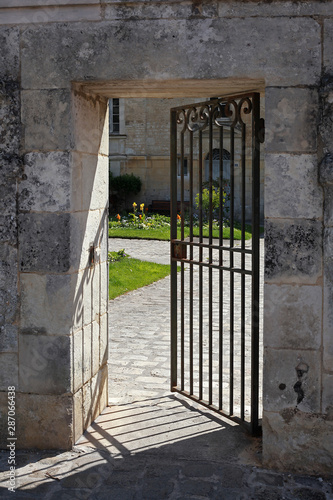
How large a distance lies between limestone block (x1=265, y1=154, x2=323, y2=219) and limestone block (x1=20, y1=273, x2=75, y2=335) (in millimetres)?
1399

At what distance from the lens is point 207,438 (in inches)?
156

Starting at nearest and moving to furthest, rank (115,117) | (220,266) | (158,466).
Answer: (158,466) → (220,266) → (115,117)

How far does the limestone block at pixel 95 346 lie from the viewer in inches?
165

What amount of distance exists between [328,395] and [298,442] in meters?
0.35

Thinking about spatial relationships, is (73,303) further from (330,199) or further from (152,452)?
(330,199)

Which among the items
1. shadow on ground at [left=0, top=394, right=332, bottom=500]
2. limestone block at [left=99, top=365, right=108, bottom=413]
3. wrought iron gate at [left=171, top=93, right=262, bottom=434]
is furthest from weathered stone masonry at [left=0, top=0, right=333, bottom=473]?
limestone block at [left=99, top=365, right=108, bottom=413]

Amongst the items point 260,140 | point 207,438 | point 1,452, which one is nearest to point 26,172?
point 260,140

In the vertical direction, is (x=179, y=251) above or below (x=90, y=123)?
below

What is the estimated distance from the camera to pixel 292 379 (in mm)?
3494

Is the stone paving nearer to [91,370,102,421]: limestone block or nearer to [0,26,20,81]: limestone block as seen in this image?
[91,370,102,421]: limestone block

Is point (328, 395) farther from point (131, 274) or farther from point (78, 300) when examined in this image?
point (131, 274)

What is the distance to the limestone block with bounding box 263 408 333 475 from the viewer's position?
3459mm

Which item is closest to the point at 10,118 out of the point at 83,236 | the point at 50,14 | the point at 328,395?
the point at 50,14

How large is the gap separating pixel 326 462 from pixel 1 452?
6.87ft
